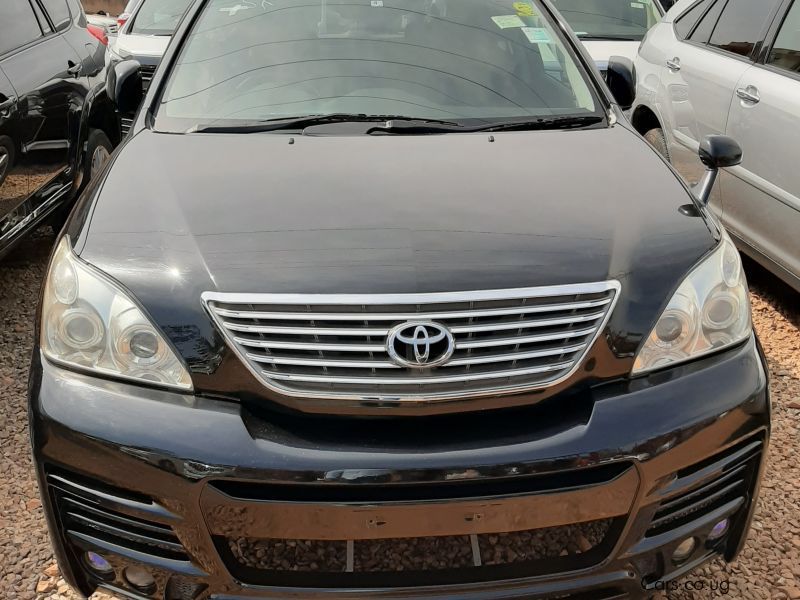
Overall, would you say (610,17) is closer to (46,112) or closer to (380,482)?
(46,112)

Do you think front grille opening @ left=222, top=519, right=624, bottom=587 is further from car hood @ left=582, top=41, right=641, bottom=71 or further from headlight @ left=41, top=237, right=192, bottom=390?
car hood @ left=582, top=41, right=641, bottom=71

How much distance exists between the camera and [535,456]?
1.72 meters

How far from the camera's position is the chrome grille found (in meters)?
1.74

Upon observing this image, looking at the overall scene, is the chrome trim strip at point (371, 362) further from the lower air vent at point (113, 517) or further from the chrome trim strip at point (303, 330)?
the lower air vent at point (113, 517)

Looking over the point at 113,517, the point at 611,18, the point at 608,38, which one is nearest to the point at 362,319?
the point at 113,517

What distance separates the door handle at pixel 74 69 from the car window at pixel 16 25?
20 cm

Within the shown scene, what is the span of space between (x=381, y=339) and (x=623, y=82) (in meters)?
2.10

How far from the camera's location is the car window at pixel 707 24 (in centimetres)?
452

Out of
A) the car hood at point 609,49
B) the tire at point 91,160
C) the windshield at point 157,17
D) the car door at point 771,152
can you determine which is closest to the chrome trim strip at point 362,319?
the car door at point 771,152

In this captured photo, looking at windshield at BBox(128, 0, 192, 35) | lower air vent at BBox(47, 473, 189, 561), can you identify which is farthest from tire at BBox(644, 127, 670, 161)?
windshield at BBox(128, 0, 192, 35)

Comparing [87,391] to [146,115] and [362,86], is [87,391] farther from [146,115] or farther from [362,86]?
[362,86]

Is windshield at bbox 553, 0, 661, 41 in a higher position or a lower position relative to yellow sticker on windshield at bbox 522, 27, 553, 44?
lower

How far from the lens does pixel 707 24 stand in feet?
15.0

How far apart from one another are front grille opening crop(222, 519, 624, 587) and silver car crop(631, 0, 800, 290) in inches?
85.0
